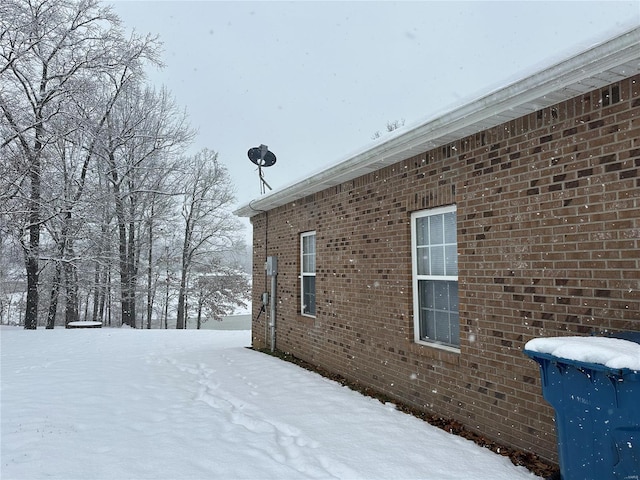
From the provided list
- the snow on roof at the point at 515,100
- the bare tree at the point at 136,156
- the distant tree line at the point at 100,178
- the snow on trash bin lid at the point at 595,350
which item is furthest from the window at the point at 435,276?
the bare tree at the point at 136,156

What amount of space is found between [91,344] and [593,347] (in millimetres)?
11199

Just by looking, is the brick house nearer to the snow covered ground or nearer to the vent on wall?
the vent on wall

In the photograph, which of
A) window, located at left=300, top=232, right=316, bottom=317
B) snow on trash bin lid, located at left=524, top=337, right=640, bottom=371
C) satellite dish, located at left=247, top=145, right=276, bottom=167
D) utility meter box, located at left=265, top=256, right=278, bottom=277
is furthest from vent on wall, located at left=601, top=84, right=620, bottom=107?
satellite dish, located at left=247, top=145, right=276, bottom=167

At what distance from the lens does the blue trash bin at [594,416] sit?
2166 mm

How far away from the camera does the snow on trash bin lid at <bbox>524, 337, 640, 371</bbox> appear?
6.92 ft

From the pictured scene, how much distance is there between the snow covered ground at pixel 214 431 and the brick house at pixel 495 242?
1.74 feet

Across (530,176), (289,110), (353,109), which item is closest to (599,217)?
(530,176)

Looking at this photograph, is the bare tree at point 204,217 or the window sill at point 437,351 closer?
the window sill at point 437,351

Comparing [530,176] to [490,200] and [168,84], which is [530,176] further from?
[168,84]

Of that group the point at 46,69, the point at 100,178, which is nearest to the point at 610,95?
the point at 46,69

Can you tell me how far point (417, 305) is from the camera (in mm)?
4988

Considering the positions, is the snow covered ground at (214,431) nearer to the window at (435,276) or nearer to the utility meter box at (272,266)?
the window at (435,276)

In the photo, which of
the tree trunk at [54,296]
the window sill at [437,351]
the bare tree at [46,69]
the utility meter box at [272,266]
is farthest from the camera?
the tree trunk at [54,296]

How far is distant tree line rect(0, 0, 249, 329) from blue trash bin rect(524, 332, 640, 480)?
12290 millimetres
